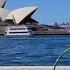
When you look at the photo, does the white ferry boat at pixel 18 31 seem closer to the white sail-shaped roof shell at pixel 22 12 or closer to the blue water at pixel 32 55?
the white sail-shaped roof shell at pixel 22 12

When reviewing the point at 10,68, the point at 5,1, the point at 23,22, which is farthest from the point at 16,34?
the point at 10,68

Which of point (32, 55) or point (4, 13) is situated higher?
point (32, 55)

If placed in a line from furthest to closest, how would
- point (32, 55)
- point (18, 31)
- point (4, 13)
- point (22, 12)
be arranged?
point (18, 31) → point (4, 13) → point (22, 12) → point (32, 55)

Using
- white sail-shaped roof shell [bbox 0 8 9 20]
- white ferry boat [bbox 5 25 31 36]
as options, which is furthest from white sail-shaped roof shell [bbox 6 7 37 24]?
white ferry boat [bbox 5 25 31 36]

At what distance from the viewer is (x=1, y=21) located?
71188 millimetres

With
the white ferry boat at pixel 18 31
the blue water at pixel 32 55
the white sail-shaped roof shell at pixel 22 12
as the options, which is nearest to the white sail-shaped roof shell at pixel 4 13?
the white sail-shaped roof shell at pixel 22 12

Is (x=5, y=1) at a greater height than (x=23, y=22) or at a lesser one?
greater

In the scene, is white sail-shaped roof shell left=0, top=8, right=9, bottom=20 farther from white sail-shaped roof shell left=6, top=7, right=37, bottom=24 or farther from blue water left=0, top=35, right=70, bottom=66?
blue water left=0, top=35, right=70, bottom=66

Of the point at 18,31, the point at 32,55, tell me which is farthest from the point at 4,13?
the point at 32,55

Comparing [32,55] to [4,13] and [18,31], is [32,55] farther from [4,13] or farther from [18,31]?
[18,31]

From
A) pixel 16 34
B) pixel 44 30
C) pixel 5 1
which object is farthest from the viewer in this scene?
pixel 44 30

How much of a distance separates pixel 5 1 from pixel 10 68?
58247mm

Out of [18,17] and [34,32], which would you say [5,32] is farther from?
[18,17]

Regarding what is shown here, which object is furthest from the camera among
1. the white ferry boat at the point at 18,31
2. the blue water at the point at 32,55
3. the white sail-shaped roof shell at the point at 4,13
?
the white ferry boat at the point at 18,31
